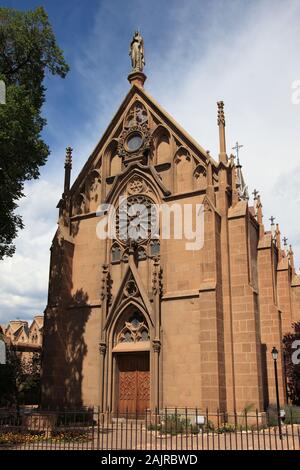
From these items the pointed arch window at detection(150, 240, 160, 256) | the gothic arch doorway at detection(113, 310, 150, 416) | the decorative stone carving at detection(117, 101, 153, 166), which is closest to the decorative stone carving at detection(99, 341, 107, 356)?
the gothic arch doorway at detection(113, 310, 150, 416)

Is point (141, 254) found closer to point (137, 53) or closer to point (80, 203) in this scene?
point (80, 203)

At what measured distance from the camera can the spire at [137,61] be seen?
29625mm

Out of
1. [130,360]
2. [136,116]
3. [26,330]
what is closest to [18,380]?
[130,360]

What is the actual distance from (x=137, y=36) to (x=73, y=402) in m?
22.6

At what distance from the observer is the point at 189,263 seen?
23469mm

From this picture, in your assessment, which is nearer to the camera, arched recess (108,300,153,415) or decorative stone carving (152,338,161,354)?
decorative stone carving (152,338,161,354)

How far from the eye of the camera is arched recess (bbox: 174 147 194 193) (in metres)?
25.1

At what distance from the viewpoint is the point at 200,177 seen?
81.3 feet

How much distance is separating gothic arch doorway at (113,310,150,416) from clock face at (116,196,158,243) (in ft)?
13.4

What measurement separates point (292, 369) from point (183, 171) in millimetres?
12160

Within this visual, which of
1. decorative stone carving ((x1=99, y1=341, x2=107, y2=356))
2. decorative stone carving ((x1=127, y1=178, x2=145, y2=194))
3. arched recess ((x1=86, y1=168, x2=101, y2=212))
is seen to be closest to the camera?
decorative stone carving ((x1=99, y1=341, x2=107, y2=356))

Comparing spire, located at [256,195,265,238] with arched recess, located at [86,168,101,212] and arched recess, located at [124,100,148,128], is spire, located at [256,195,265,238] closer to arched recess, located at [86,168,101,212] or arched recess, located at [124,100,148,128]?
arched recess, located at [124,100,148,128]

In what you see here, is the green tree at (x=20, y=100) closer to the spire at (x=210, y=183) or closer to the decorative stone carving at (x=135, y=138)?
the decorative stone carving at (x=135, y=138)

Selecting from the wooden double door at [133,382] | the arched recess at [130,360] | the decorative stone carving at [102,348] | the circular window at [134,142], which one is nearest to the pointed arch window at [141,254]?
the arched recess at [130,360]
